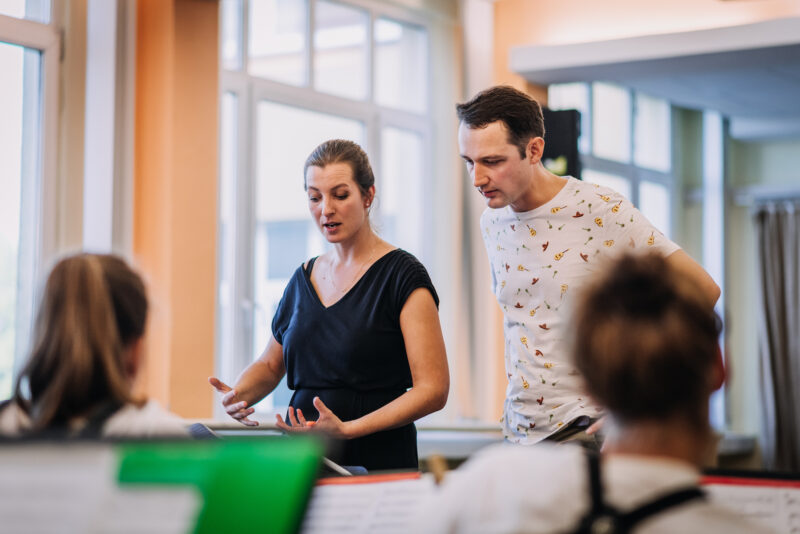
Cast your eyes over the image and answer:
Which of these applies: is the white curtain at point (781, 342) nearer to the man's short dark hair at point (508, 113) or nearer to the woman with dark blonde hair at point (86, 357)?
the man's short dark hair at point (508, 113)

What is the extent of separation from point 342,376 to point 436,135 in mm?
3920

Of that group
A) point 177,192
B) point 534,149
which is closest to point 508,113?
point 534,149

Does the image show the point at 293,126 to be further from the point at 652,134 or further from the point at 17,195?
the point at 652,134

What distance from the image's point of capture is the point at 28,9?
4.12 metres

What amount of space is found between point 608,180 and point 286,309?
17.8ft

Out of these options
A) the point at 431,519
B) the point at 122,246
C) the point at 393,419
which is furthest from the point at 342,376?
the point at 122,246

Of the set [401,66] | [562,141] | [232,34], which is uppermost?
[401,66]

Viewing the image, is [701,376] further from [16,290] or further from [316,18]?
[316,18]

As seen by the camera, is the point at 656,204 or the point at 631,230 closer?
the point at 631,230

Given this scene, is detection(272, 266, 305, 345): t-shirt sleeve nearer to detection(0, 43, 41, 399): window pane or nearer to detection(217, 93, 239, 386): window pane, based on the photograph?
detection(0, 43, 41, 399): window pane

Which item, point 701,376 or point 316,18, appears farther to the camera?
point 316,18

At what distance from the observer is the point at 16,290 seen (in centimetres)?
402

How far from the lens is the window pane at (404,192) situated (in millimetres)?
6047

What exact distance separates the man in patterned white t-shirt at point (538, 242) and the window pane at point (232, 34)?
9.30 ft
